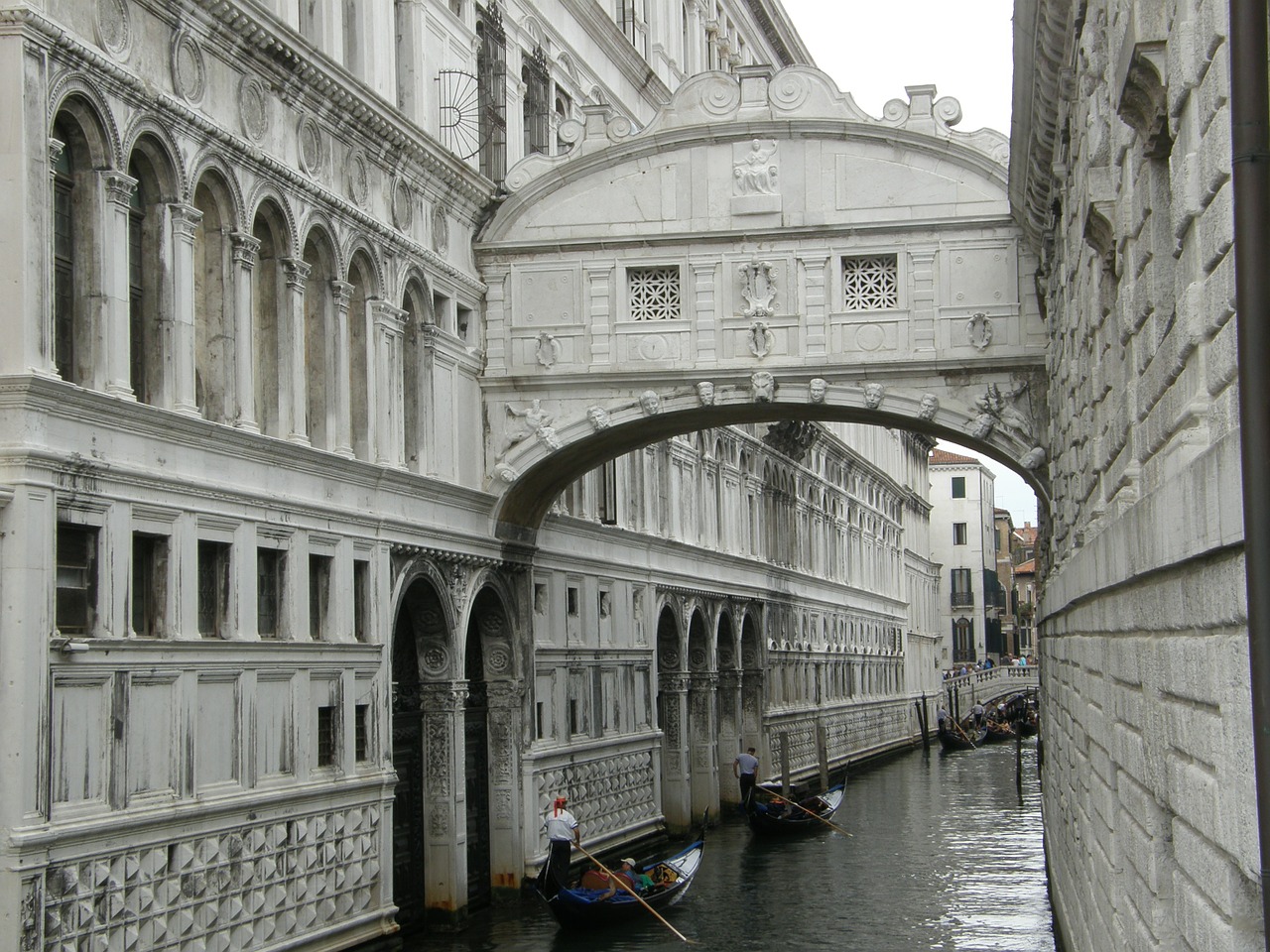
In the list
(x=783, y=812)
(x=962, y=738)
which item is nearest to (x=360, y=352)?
(x=783, y=812)

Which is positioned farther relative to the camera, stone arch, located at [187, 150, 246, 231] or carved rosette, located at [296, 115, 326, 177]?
carved rosette, located at [296, 115, 326, 177]

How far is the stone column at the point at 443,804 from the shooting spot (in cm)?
1980

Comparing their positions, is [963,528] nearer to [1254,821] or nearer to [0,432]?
[0,432]

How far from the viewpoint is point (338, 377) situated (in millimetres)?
17312

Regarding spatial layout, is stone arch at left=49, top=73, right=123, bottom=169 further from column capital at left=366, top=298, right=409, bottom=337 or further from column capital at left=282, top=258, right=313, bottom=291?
column capital at left=366, top=298, right=409, bottom=337

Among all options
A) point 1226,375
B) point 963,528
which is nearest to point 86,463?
point 1226,375

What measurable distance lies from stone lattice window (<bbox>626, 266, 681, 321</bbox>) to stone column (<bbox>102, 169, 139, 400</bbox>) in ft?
27.2

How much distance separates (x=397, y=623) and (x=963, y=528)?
249ft

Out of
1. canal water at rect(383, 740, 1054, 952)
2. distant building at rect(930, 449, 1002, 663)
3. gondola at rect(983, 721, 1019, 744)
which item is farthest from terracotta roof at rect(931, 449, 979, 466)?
canal water at rect(383, 740, 1054, 952)

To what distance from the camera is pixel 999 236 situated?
1984cm

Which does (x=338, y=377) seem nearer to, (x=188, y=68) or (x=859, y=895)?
(x=188, y=68)

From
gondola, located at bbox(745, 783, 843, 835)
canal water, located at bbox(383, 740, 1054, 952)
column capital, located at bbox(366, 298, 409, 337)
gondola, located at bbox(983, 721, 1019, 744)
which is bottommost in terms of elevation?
gondola, located at bbox(983, 721, 1019, 744)

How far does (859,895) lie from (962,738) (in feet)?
116

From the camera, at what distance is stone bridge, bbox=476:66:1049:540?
19859mm
